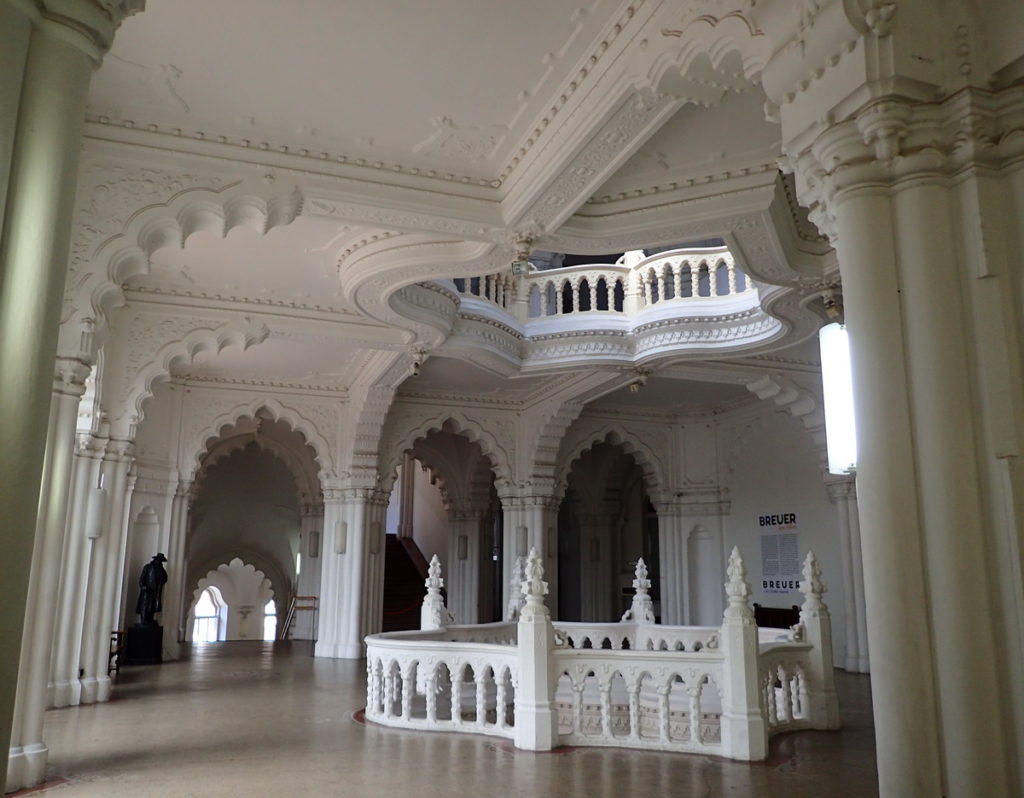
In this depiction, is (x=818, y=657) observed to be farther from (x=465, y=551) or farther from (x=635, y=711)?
(x=465, y=551)

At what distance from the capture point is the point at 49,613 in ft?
20.5

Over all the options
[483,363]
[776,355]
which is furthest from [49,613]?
[776,355]

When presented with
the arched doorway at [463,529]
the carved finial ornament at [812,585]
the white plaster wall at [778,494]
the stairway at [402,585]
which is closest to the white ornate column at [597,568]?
the arched doorway at [463,529]

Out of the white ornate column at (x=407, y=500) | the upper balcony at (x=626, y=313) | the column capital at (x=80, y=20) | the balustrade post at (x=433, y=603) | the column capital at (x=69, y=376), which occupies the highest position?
the upper balcony at (x=626, y=313)

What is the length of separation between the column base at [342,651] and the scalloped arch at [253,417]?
277cm

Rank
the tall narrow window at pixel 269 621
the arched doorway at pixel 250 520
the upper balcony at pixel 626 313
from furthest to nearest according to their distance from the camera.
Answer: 1. the tall narrow window at pixel 269 621
2. the arched doorway at pixel 250 520
3. the upper balcony at pixel 626 313

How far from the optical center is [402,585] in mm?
22281

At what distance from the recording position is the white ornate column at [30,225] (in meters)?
2.24

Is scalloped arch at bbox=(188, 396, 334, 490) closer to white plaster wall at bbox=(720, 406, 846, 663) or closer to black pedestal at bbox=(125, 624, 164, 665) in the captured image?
black pedestal at bbox=(125, 624, 164, 665)

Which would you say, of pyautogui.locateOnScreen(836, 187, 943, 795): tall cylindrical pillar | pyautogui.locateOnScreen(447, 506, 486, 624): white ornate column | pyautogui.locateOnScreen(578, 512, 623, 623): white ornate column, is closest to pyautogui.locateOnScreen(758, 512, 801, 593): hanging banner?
pyautogui.locateOnScreen(578, 512, 623, 623): white ornate column

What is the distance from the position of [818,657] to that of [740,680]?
172 cm

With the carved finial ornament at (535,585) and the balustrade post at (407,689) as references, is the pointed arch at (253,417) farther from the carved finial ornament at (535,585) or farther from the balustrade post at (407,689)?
the carved finial ornament at (535,585)

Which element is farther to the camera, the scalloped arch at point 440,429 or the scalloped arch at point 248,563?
the scalloped arch at point 248,563

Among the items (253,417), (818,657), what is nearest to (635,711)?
(818,657)
